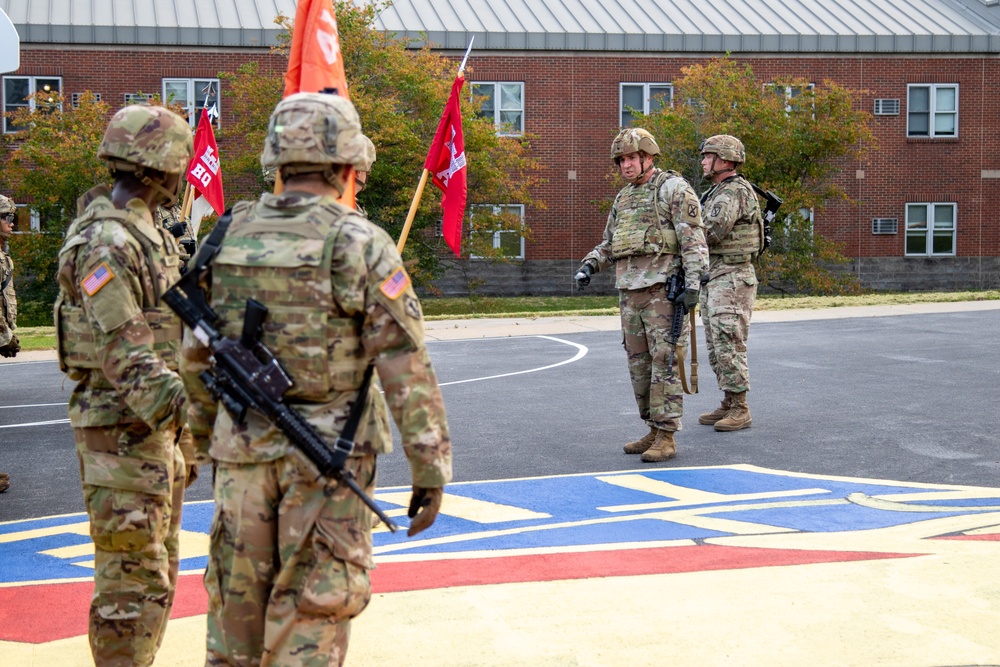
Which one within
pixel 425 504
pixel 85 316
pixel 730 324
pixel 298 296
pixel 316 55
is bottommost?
pixel 425 504

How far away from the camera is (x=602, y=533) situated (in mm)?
7367

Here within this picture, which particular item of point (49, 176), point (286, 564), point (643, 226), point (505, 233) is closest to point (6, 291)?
point (643, 226)

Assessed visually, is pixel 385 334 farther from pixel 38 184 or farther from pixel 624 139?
pixel 38 184

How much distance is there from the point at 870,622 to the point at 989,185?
33637 mm

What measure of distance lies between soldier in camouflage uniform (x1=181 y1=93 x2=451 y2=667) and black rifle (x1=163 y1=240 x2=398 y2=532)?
46 mm

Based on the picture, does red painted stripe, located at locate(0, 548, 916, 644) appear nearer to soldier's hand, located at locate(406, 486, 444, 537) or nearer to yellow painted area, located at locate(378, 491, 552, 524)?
yellow painted area, located at locate(378, 491, 552, 524)

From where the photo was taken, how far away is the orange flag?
7.05m

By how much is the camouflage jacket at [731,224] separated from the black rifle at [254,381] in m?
7.28

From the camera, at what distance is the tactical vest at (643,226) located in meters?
9.48

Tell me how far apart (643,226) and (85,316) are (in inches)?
217

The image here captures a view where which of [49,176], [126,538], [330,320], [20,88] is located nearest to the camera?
[330,320]

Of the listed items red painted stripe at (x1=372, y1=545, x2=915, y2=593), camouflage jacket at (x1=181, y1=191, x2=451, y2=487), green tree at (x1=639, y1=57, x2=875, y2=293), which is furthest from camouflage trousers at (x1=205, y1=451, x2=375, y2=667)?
green tree at (x1=639, y1=57, x2=875, y2=293)

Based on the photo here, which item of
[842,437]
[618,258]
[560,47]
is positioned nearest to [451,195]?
[618,258]

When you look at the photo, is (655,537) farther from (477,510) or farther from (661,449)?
(661,449)
